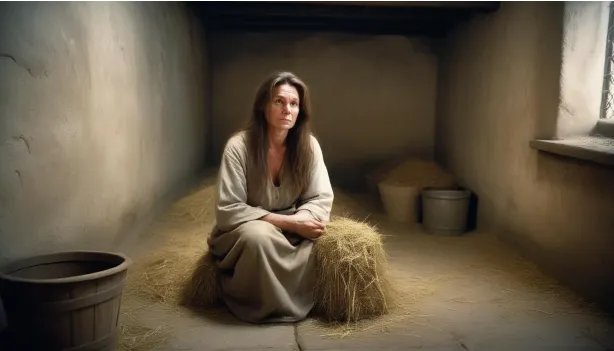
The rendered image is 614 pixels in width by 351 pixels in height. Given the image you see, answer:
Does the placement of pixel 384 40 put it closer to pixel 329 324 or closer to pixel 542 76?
pixel 542 76

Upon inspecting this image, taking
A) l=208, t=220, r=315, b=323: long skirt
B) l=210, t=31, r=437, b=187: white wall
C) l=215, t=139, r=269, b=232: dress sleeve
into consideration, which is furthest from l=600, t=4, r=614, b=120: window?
l=210, t=31, r=437, b=187: white wall

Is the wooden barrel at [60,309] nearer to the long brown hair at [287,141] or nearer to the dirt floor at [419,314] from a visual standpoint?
the dirt floor at [419,314]

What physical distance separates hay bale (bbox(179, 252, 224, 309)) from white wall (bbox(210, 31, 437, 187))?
3678 mm

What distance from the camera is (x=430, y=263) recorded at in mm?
3998

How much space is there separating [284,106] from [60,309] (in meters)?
1.53

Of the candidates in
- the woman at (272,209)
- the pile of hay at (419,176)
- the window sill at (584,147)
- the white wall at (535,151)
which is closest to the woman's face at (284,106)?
the woman at (272,209)

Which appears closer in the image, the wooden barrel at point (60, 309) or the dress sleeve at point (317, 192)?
the wooden barrel at point (60, 309)

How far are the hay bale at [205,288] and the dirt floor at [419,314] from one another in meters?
0.08

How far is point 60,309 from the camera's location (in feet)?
6.56

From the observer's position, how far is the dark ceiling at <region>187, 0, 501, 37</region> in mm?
4797

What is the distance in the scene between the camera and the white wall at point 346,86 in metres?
6.59

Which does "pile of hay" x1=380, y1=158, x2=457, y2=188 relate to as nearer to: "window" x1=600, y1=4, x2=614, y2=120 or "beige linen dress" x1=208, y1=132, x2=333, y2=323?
"window" x1=600, y1=4, x2=614, y2=120

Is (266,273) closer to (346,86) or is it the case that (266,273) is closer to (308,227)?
(308,227)

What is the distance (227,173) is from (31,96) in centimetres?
102
